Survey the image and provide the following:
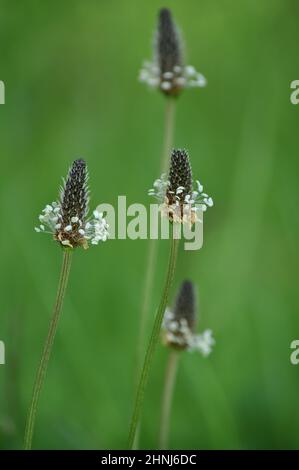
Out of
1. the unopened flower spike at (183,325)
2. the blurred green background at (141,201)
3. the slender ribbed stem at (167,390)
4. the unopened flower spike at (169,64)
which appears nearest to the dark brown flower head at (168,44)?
the unopened flower spike at (169,64)

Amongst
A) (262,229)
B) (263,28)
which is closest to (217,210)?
(262,229)

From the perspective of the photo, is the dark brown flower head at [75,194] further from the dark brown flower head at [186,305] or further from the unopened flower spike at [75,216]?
the dark brown flower head at [186,305]

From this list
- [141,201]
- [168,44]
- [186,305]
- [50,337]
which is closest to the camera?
[50,337]

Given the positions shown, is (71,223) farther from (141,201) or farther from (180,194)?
(141,201)

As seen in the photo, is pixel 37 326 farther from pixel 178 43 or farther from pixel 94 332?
pixel 178 43

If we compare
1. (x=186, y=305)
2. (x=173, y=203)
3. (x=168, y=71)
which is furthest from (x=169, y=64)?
(x=173, y=203)

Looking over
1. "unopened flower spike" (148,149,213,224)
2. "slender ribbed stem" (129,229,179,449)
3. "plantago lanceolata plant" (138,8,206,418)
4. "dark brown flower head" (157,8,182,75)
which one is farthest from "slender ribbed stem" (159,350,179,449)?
"dark brown flower head" (157,8,182,75)

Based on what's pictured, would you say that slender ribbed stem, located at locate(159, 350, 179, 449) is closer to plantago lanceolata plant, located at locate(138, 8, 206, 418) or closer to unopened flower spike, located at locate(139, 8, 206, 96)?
plantago lanceolata plant, located at locate(138, 8, 206, 418)
